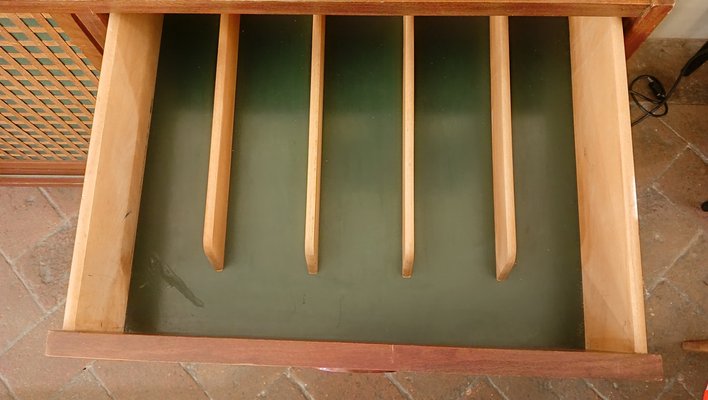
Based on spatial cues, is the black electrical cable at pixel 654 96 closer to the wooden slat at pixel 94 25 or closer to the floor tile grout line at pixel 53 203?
the wooden slat at pixel 94 25

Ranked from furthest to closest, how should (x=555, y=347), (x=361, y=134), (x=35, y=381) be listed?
(x=35, y=381) → (x=361, y=134) → (x=555, y=347)

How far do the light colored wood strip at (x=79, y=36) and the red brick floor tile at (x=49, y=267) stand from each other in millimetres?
1107

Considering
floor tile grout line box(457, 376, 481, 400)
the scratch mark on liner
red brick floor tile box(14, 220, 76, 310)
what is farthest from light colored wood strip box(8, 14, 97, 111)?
floor tile grout line box(457, 376, 481, 400)

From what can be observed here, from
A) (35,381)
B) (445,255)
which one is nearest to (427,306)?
(445,255)

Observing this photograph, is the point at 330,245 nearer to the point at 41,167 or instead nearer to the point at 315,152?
the point at 315,152

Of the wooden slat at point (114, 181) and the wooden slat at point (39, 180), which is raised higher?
the wooden slat at point (39, 180)

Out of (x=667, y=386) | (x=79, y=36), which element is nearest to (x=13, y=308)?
(x=79, y=36)

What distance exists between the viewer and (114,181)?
45.5 inches

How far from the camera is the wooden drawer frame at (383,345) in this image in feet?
3.23

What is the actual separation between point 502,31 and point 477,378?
1.28 m

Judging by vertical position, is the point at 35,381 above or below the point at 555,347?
below

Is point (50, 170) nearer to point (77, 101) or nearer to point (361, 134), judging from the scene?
point (77, 101)

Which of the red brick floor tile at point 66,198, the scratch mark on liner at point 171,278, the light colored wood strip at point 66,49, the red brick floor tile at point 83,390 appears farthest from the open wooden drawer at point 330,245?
the red brick floor tile at point 66,198

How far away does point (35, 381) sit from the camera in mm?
2072
